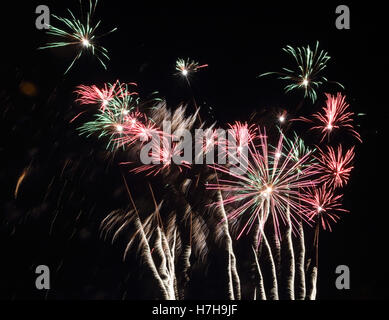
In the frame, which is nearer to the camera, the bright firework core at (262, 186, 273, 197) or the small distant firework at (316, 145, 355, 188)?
the bright firework core at (262, 186, 273, 197)

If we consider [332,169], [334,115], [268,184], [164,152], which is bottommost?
[268,184]

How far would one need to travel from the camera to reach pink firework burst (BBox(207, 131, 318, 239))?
20.2 ft

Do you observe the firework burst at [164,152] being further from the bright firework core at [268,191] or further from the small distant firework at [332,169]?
the small distant firework at [332,169]

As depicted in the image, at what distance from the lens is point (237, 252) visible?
7.51 m

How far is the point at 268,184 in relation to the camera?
20.1 ft

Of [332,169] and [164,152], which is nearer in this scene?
[164,152]

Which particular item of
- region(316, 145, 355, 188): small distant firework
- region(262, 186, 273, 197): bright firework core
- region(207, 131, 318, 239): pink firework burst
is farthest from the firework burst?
region(316, 145, 355, 188): small distant firework

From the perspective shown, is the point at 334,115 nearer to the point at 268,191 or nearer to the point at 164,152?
the point at 268,191

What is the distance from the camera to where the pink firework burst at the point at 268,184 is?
616 cm

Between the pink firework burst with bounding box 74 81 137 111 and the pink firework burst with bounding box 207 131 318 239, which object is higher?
the pink firework burst with bounding box 74 81 137 111

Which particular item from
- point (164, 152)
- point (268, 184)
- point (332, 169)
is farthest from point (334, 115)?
point (164, 152)

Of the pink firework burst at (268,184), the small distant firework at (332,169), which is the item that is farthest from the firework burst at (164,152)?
the small distant firework at (332,169)

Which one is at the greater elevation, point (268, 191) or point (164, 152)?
point (164, 152)

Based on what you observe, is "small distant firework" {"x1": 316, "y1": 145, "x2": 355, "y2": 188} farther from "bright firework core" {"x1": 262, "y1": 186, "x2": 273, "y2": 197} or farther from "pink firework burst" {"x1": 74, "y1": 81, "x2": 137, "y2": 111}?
"pink firework burst" {"x1": 74, "y1": 81, "x2": 137, "y2": 111}
